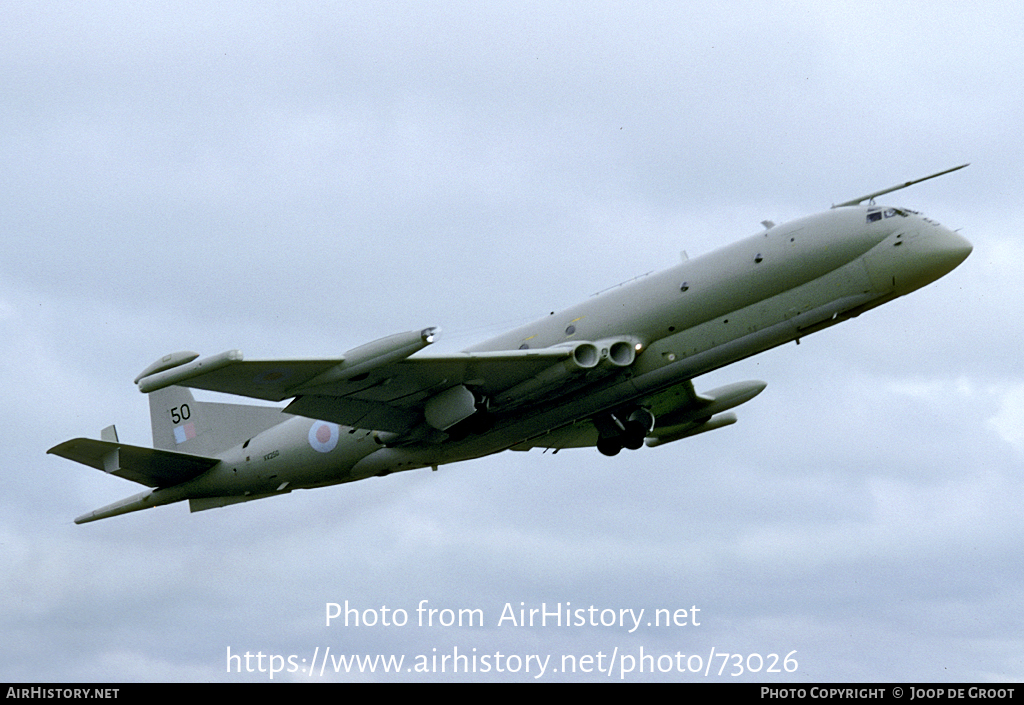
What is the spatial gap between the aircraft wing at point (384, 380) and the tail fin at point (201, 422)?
5362 mm

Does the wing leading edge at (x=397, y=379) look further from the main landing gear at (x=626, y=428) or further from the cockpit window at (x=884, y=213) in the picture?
the cockpit window at (x=884, y=213)

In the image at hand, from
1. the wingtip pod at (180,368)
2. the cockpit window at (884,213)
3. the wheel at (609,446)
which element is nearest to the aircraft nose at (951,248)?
the cockpit window at (884,213)

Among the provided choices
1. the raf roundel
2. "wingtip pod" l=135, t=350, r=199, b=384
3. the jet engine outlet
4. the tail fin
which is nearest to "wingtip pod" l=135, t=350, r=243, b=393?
"wingtip pod" l=135, t=350, r=199, b=384

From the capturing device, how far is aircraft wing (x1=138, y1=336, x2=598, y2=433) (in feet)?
89.5

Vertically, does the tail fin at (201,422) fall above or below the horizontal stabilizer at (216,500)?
above

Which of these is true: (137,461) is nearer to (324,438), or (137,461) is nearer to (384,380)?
(324,438)

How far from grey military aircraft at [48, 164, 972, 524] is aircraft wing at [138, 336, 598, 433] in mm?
40

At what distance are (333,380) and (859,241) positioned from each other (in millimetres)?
12762

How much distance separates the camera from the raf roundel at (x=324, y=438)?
33.6 m

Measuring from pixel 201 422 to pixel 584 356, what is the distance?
43.7 ft
